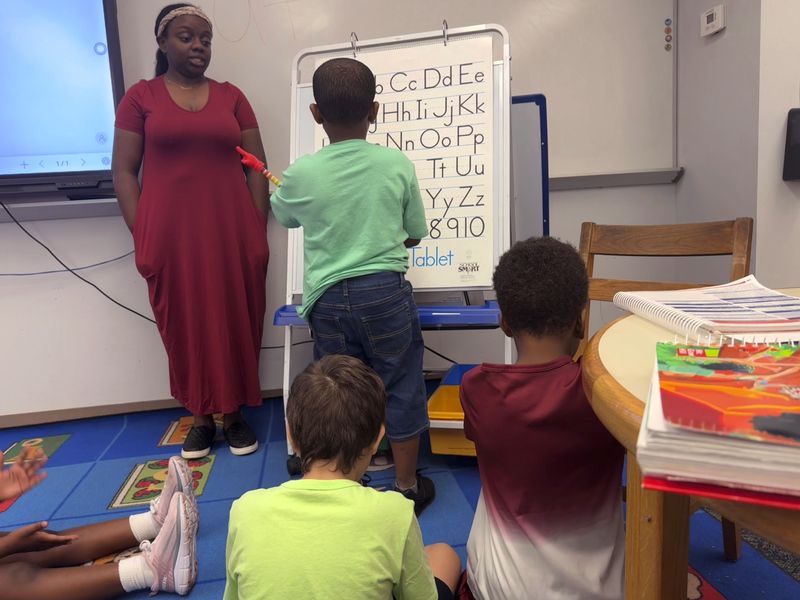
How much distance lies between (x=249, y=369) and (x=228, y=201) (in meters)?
0.61

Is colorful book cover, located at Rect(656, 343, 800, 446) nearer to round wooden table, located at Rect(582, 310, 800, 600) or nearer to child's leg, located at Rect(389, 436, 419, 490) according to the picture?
round wooden table, located at Rect(582, 310, 800, 600)

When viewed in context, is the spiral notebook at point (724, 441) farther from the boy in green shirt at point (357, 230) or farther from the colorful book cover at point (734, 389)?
the boy in green shirt at point (357, 230)

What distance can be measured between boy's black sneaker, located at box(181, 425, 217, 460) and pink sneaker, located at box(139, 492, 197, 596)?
68 cm

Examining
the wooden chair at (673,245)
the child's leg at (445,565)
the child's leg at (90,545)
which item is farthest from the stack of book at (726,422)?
the child's leg at (90,545)

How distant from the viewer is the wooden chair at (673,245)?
1263 millimetres

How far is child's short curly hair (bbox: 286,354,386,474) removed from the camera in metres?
0.71

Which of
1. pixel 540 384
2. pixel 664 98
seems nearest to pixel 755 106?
pixel 664 98

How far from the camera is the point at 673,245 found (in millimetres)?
1396

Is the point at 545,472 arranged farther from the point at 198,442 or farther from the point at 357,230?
the point at 198,442

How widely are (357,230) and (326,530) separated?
2.67 ft

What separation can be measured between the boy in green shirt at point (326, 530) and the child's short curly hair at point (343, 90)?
0.78m

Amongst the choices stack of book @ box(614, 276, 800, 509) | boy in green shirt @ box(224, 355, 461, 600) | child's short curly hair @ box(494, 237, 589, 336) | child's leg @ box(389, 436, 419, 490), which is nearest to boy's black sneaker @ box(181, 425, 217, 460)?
child's leg @ box(389, 436, 419, 490)

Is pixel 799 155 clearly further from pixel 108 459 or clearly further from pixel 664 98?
pixel 108 459

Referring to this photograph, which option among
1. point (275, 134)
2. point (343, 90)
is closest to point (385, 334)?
point (343, 90)
